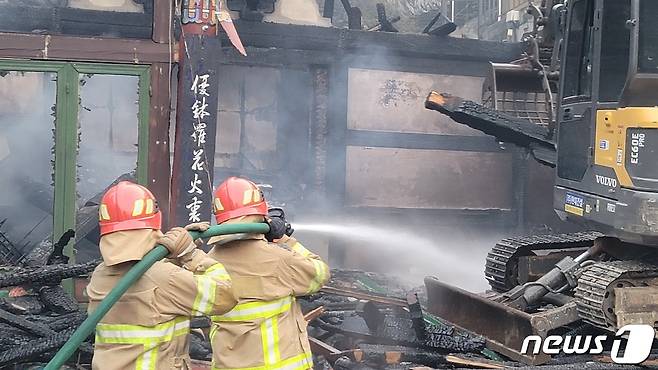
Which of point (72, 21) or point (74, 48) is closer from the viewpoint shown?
point (74, 48)

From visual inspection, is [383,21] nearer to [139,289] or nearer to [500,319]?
[500,319]

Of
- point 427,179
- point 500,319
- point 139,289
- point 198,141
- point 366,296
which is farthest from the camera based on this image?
point 427,179

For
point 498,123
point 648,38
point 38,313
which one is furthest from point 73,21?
point 648,38

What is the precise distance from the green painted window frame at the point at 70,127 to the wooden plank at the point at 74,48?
8 cm

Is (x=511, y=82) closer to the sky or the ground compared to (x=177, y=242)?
closer to the sky

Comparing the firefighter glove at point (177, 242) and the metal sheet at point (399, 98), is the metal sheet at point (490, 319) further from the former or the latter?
the metal sheet at point (399, 98)

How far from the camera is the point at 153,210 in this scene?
11.7 ft

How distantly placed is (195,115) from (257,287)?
3932mm

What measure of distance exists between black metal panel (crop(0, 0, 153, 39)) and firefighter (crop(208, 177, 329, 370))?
22.8ft

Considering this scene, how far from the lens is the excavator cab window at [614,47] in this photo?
614 centimetres

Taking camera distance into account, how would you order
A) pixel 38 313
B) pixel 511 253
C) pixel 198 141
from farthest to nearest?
pixel 511 253
pixel 198 141
pixel 38 313

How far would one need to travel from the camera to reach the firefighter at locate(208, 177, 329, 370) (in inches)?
161

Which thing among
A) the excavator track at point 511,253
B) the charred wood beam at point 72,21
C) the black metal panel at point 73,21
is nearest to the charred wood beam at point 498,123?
the excavator track at point 511,253

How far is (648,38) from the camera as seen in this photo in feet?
18.7
